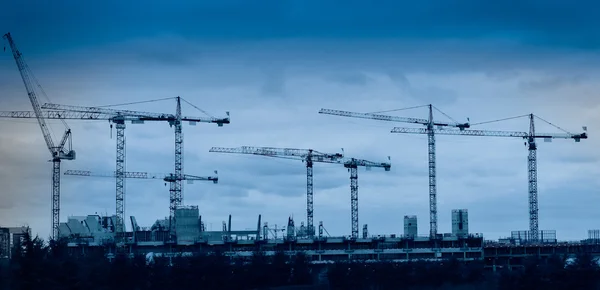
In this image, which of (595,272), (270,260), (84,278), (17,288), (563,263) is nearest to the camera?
(17,288)

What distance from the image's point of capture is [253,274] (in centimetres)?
14900

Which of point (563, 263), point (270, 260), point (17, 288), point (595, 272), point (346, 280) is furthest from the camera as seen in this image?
point (270, 260)

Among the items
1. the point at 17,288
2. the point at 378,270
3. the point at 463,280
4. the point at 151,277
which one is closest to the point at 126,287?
the point at 151,277

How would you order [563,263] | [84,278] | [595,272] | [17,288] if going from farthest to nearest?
[563,263], [595,272], [84,278], [17,288]

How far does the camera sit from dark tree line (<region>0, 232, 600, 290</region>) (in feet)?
371

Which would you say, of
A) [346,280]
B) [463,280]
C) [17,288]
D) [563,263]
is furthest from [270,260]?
[17,288]

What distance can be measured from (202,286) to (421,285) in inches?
1292

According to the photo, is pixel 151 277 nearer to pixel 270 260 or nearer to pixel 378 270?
pixel 270 260

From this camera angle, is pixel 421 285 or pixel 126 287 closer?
pixel 126 287

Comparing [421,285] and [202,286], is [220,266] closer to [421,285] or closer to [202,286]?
[202,286]

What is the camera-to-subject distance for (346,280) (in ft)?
495

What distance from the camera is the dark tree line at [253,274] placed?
371 ft

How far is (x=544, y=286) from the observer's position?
422ft

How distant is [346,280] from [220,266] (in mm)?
18277
